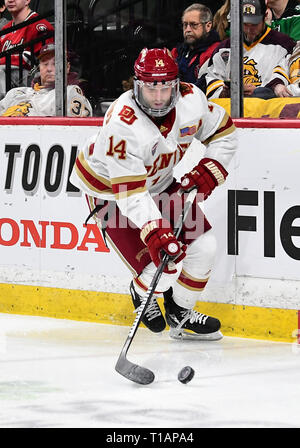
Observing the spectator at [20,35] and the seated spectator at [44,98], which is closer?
the seated spectator at [44,98]

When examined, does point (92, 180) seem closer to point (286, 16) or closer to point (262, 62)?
point (262, 62)

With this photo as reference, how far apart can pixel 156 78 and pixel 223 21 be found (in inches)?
32.3

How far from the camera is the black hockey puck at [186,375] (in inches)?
133

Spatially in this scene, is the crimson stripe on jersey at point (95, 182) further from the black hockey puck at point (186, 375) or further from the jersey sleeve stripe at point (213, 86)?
the black hockey puck at point (186, 375)

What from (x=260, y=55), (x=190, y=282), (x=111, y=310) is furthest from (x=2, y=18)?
(x=190, y=282)

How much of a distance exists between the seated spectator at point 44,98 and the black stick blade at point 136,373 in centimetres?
147

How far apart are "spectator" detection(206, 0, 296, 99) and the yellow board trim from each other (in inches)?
35.3

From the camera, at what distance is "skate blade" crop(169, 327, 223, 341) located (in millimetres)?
4094

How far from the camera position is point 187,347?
4008 mm

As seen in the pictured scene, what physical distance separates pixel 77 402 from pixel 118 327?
1.20 metres

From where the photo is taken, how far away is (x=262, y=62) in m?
4.24

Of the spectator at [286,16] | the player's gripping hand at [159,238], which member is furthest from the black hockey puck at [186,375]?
the spectator at [286,16]
